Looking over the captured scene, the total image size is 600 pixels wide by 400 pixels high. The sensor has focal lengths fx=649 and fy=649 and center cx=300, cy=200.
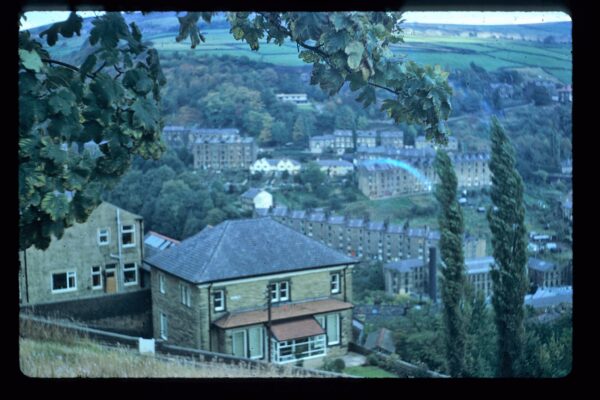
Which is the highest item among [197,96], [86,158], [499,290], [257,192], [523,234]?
[197,96]

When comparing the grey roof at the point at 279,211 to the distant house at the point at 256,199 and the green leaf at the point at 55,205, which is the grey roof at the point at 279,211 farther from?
the green leaf at the point at 55,205

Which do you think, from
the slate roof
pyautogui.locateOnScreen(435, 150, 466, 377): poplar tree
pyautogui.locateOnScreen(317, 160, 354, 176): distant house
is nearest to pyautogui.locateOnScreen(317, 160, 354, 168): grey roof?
pyautogui.locateOnScreen(317, 160, 354, 176): distant house

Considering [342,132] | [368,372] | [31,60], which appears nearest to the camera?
[31,60]

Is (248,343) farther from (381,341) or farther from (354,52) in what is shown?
(354,52)

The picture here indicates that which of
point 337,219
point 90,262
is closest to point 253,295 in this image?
point 337,219

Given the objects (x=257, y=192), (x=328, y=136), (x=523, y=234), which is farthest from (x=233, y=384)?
(x=523, y=234)

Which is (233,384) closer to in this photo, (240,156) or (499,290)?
(240,156)

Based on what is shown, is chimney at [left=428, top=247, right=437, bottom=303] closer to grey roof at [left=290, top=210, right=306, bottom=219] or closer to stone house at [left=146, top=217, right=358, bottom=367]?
stone house at [left=146, top=217, right=358, bottom=367]

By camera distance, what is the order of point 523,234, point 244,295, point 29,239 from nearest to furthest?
point 29,239
point 244,295
point 523,234
